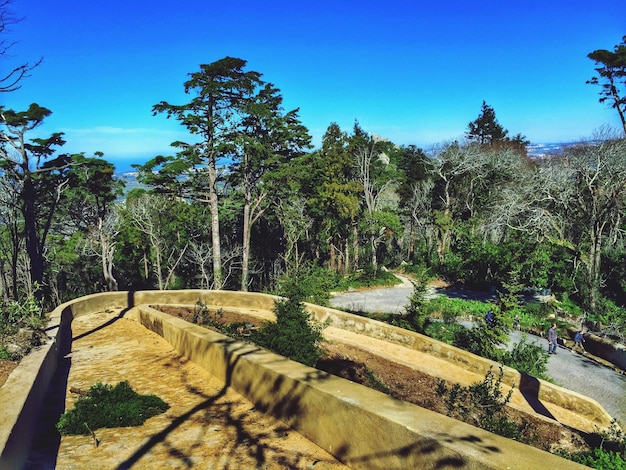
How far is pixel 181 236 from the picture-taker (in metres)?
30.8

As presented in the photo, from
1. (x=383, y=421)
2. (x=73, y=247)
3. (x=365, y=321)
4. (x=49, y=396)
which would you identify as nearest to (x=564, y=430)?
(x=365, y=321)

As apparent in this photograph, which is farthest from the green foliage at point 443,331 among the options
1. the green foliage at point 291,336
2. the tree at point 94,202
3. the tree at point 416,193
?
the tree at point 416,193

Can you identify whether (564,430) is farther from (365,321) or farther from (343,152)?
(343,152)

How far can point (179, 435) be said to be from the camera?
457 cm

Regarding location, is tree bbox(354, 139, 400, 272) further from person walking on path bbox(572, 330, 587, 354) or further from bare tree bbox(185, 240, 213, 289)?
person walking on path bbox(572, 330, 587, 354)

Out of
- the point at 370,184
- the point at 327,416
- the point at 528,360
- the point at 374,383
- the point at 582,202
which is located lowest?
the point at 528,360

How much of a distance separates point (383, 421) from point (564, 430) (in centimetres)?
680

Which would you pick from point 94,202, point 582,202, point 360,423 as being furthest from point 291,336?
point 94,202

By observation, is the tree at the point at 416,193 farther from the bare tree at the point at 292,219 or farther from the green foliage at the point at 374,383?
the green foliage at the point at 374,383

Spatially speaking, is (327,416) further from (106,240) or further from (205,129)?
(106,240)

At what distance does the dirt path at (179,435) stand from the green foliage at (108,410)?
11 centimetres

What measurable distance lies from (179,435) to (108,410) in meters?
1.08

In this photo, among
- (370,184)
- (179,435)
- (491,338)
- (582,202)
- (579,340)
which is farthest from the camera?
(370,184)

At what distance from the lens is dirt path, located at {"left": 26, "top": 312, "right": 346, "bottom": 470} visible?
3959mm
